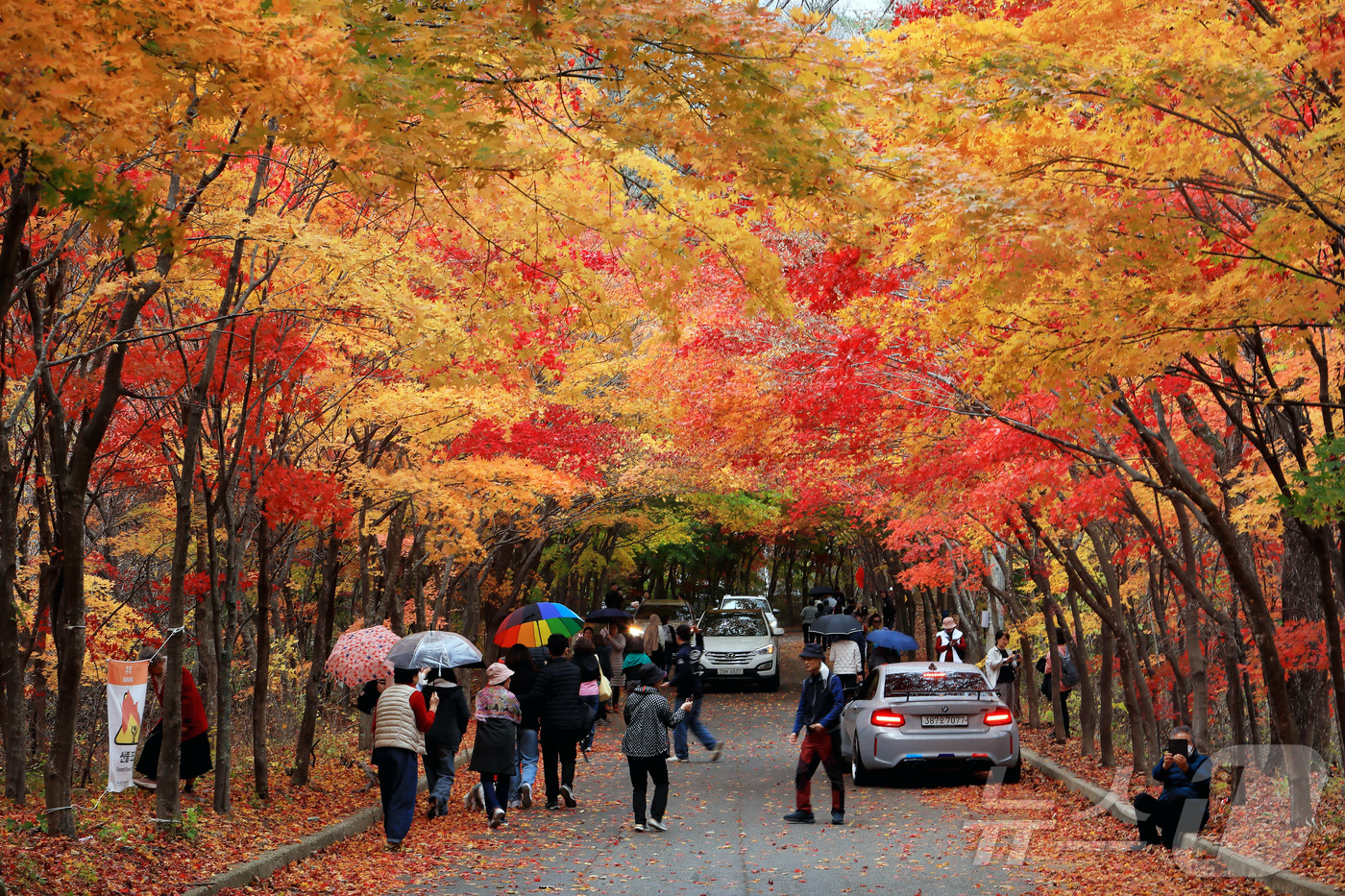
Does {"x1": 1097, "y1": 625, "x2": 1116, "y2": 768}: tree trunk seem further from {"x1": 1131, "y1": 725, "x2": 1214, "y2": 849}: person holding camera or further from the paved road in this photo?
{"x1": 1131, "y1": 725, "x2": 1214, "y2": 849}: person holding camera

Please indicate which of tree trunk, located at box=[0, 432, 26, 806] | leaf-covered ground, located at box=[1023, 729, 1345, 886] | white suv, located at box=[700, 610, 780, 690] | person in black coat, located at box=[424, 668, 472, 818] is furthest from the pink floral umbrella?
white suv, located at box=[700, 610, 780, 690]

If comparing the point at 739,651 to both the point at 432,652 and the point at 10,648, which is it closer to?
the point at 432,652

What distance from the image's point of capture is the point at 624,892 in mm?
7945

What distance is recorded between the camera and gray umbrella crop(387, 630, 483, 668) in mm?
11922

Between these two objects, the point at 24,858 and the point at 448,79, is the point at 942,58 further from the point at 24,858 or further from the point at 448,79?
the point at 24,858

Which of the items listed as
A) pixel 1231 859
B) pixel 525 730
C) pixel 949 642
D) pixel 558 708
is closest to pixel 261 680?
pixel 525 730

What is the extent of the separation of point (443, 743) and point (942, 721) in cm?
567

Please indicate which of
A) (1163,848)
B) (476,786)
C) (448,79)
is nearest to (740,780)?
(476,786)

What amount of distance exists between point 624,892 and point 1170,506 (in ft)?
34.9

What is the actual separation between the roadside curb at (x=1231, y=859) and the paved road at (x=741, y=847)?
123cm

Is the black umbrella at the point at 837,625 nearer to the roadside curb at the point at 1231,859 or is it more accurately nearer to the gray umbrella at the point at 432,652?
the roadside curb at the point at 1231,859

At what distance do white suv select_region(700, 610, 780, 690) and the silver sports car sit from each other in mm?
12996

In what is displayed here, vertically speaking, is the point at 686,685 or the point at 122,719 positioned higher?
the point at 122,719

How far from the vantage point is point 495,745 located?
11.3 m
